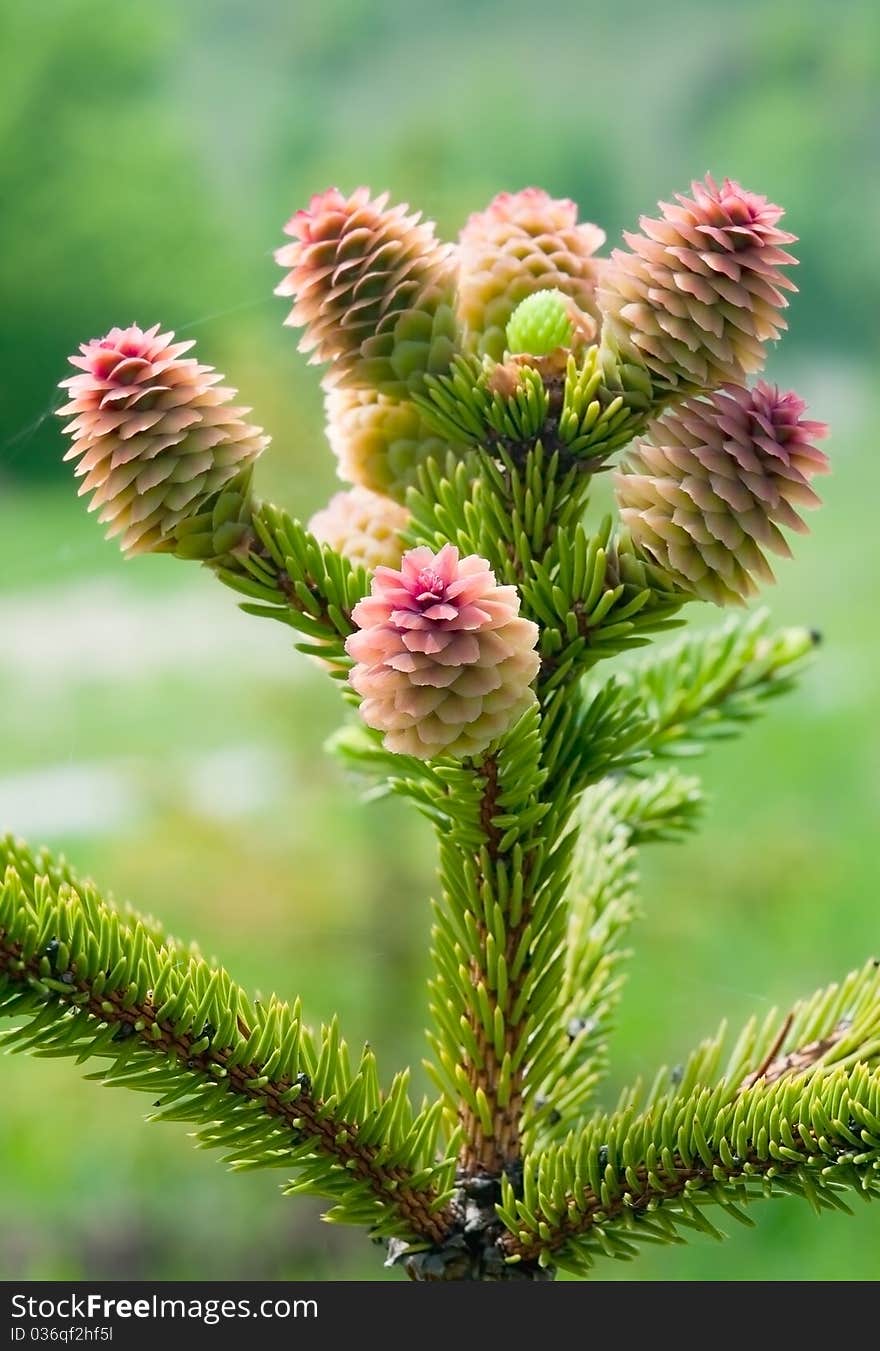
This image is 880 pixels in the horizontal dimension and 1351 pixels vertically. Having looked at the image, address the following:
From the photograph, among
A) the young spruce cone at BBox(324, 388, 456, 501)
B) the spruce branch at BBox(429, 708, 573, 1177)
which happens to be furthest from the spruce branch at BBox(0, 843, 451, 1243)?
the young spruce cone at BBox(324, 388, 456, 501)

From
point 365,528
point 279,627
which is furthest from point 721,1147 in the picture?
point 279,627

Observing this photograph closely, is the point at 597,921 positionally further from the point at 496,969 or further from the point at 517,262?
the point at 517,262

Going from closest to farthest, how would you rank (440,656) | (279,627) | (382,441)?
(440,656) → (382,441) → (279,627)

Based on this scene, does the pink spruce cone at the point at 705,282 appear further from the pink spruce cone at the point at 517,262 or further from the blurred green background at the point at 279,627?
the blurred green background at the point at 279,627

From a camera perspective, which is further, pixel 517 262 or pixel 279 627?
pixel 279 627

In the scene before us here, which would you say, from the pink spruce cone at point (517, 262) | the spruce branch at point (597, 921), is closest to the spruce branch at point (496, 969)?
the spruce branch at point (597, 921)

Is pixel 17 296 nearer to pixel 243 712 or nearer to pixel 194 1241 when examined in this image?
pixel 243 712

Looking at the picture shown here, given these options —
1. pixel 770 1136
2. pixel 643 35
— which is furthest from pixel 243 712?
pixel 643 35
